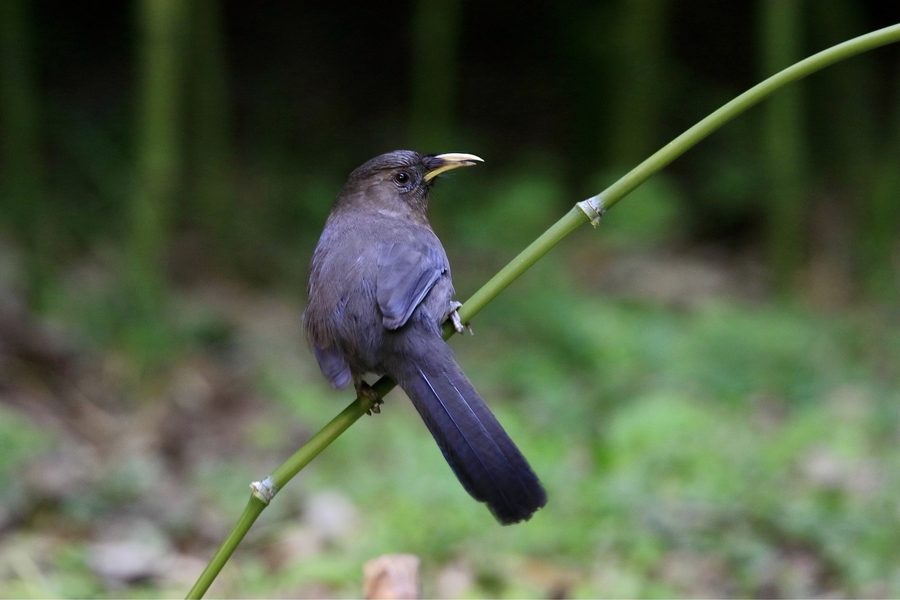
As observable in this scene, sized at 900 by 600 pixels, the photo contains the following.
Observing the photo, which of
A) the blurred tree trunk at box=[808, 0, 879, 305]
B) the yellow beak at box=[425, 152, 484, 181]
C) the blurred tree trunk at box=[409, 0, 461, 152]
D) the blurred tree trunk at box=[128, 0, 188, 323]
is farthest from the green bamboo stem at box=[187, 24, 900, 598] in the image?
the blurred tree trunk at box=[808, 0, 879, 305]

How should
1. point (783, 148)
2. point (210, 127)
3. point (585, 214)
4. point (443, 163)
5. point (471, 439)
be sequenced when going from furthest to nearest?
point (210, 127) < point (783, 148) < point (443, 163) < point (471, 439) < point (585, 214)

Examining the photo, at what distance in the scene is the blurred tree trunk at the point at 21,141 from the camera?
609 cm

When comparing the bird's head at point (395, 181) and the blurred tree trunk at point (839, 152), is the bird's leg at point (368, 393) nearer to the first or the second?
the bird's head at point (395, 181)

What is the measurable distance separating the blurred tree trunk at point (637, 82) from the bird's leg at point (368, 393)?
4.91 metres

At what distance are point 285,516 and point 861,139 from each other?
545cm

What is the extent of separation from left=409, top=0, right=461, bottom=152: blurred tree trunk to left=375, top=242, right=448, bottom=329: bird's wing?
14.9 ft

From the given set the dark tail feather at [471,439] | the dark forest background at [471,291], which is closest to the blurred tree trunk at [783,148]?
the dark forest background at [471,291]

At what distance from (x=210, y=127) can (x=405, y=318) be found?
17.1ft

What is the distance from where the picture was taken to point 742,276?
7.65 meters

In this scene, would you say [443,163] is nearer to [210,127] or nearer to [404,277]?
[404,277]

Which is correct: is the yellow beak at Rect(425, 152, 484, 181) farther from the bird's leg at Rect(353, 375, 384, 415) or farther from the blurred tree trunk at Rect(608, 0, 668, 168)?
the blurred tree trunk at Rect(608, 0, 668, 168)

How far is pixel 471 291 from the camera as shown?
21.8 ft

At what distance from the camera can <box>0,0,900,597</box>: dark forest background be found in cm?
362

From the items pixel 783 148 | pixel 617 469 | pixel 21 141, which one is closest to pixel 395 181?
pixel 617 469
